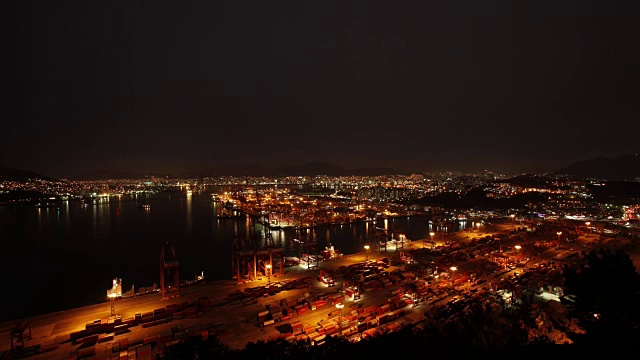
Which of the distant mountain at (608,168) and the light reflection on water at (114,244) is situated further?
the distant mountain at (608,168)

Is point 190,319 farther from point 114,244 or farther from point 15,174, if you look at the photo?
point 15,174

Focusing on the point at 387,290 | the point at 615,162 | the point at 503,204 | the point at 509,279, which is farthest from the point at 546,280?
the point at 615,162

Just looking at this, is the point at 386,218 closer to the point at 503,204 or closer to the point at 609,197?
the point at 503,204

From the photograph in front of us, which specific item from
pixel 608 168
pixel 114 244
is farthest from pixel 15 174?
pixel 608 168

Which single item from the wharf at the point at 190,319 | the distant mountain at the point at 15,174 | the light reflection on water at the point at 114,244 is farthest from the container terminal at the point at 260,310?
the distant mountain at the point at 15,174

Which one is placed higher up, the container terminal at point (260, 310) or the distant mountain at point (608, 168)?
the distant mountain at point (608, 168)

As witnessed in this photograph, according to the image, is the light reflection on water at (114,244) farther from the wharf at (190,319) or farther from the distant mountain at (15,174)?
the distant mountain at (15,174)

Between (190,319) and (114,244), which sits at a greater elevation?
(190,319)

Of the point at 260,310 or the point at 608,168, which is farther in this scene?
the point at 608,168
